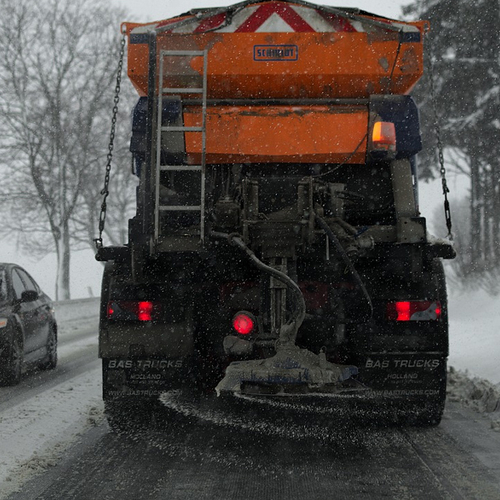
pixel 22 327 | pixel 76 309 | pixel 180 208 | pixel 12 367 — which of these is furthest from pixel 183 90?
pixel 76 309

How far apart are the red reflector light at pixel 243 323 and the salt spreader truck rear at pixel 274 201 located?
0.03 ft

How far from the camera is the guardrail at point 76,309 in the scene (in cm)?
2155

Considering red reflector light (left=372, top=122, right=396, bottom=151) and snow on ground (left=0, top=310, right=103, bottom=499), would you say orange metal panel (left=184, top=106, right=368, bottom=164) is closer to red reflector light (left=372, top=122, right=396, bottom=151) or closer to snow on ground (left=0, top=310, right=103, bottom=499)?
red reflector light (left=372, top=122, right=396, bottom=151)

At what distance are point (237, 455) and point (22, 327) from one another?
4.88m

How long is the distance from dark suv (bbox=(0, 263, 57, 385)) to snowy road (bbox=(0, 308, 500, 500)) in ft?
4.79

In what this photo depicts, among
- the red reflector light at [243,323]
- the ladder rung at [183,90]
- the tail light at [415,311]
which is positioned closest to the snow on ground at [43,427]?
the red reflector light at [243,323]

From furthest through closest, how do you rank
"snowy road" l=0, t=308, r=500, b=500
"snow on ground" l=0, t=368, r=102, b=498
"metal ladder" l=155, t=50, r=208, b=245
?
1. "metal ladder" l=155, t=50, r=208, b=245
2. "snow on ground" l=0, t=368, r=102, b=498
3. "snowy road" l=0, t=308, r=500, b=500

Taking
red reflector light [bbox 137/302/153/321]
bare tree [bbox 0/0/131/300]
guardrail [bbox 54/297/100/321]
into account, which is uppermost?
bare tree [bbox 0/0/131/300]

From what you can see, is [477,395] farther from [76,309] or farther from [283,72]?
[76,309]

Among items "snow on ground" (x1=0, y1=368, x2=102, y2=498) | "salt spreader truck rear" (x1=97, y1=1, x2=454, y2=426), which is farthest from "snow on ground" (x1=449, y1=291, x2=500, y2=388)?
"snow on ground" (x1=0, y1=368, x2=102, y2=498)

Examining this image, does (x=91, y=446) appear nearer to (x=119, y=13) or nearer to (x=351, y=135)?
(x=351, y=135)

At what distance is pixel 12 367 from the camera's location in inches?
365

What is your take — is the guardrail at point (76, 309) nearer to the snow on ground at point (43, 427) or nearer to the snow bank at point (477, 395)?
the snow on ground at point (43, 427)

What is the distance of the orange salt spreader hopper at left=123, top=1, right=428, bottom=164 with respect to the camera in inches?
243
